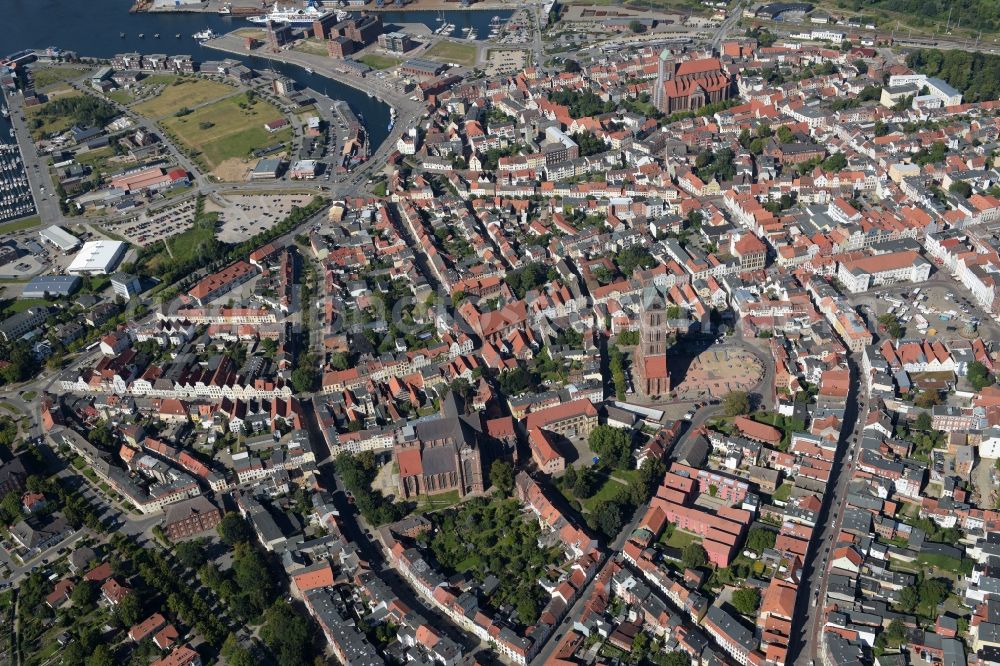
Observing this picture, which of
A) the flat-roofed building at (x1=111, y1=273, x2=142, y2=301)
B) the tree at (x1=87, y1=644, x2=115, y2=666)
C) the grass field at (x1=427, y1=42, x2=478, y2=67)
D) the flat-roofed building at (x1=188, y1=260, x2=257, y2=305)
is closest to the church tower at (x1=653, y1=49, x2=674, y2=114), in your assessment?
the grass field at (x1=427, y1=42, x2=478, y2=67)

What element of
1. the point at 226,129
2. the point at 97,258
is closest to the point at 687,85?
the point at 226,129

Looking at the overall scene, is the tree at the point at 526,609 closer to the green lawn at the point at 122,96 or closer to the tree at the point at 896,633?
the tree at the point at 896,633

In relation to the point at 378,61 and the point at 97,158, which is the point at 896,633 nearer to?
the point at 97,158

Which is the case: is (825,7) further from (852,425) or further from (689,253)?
(852,425)

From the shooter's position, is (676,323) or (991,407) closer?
(991,407)

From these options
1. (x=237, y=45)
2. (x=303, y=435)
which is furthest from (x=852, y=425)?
(x=237, y=45)

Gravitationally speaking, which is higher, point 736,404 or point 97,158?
point 97,158
